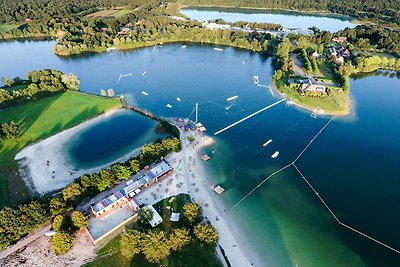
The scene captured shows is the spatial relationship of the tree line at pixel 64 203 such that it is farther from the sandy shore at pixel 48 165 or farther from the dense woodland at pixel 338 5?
the dense woodland at pixel 338 5

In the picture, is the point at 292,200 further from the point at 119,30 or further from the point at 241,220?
the point at 119,30

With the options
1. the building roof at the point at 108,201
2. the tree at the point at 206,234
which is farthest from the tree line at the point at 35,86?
the tree at the point at 206,234

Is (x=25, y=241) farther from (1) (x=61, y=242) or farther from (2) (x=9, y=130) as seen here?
(2) (x=9, y=130)

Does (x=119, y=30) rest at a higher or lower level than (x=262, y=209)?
higher

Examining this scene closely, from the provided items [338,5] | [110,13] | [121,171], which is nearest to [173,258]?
[121,171]

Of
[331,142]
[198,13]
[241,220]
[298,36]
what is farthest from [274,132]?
[198,13]

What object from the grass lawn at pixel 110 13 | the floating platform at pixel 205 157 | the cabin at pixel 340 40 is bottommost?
the floating platform at pixel 205 157
